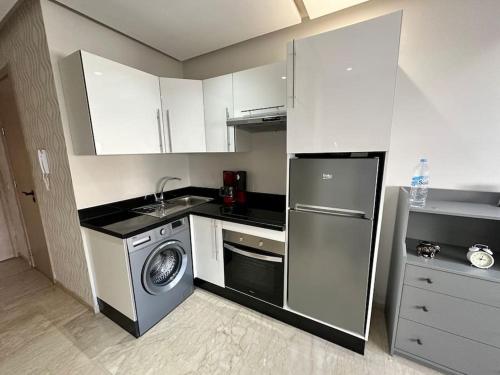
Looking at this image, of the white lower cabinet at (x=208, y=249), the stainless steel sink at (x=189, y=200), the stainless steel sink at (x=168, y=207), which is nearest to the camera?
the white lower cabinet at (x=208, y=249)

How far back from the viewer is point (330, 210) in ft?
4.56

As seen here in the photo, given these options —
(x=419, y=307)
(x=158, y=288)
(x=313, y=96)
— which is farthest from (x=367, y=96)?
(x=158, y=288)

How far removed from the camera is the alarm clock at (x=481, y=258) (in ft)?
4.02

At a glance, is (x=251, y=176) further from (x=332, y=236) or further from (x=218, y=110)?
(x=332, y=236)

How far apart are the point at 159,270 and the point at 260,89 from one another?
186 cm

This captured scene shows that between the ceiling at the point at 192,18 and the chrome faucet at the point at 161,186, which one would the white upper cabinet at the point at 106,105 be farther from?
the chrome faucet at the point at 161,186

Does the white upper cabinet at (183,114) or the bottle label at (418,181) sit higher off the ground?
the white upper cabinet at (183,114)

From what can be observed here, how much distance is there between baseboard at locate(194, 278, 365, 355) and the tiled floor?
46mm

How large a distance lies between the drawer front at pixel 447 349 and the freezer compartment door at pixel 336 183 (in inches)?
34.9

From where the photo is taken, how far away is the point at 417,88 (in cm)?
151

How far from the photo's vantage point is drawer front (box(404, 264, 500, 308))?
1.15m

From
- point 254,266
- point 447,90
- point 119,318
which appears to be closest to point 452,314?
point 254,266

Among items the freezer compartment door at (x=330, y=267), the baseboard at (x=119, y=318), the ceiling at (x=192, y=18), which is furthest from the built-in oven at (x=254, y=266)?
the ceiling at (x=192, y=18)

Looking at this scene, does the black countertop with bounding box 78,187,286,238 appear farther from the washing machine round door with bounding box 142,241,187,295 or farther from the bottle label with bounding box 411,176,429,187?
the bottle label with bounding box 411,176,429,187
